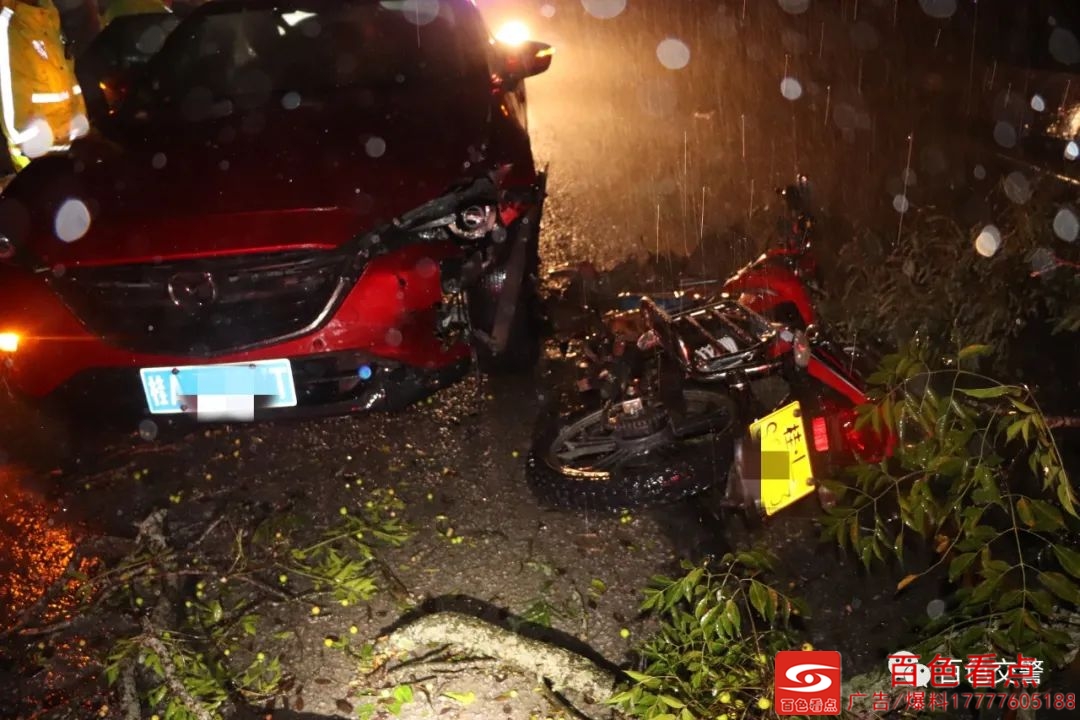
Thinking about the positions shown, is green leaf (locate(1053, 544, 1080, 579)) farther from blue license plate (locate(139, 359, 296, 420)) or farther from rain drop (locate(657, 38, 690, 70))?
rain drop (locate(657, 38, 690, 70))

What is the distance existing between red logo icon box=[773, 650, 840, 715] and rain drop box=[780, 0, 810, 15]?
13.0 metres

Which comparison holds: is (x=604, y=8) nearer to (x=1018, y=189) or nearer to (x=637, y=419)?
(x=1018, y=189)

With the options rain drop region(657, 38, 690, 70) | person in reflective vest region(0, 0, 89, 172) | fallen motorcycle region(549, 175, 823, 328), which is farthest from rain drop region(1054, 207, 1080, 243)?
rain drop region(657, 38, 690, 70)

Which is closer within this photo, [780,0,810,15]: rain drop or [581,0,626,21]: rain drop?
[780,0,810,15]: rain drop

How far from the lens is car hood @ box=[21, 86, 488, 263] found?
3.28m

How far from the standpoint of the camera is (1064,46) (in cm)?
694

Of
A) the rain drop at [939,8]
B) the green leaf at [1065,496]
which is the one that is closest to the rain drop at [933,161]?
the green leaf at [1065,496]

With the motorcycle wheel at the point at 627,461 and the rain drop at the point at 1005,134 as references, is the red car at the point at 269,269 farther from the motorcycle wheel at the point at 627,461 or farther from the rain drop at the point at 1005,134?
the rain drop at the point at 1005,134

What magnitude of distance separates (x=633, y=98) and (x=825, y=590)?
291 inches

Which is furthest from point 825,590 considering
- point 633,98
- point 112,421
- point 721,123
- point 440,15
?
point 633,98

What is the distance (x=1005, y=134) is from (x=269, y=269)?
5.47 meters

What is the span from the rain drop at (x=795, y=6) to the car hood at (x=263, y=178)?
11075 mm

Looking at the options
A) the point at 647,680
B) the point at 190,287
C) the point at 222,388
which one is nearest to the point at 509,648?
the point at 647,680

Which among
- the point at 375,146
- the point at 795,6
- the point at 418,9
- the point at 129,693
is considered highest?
the point at 795,6
